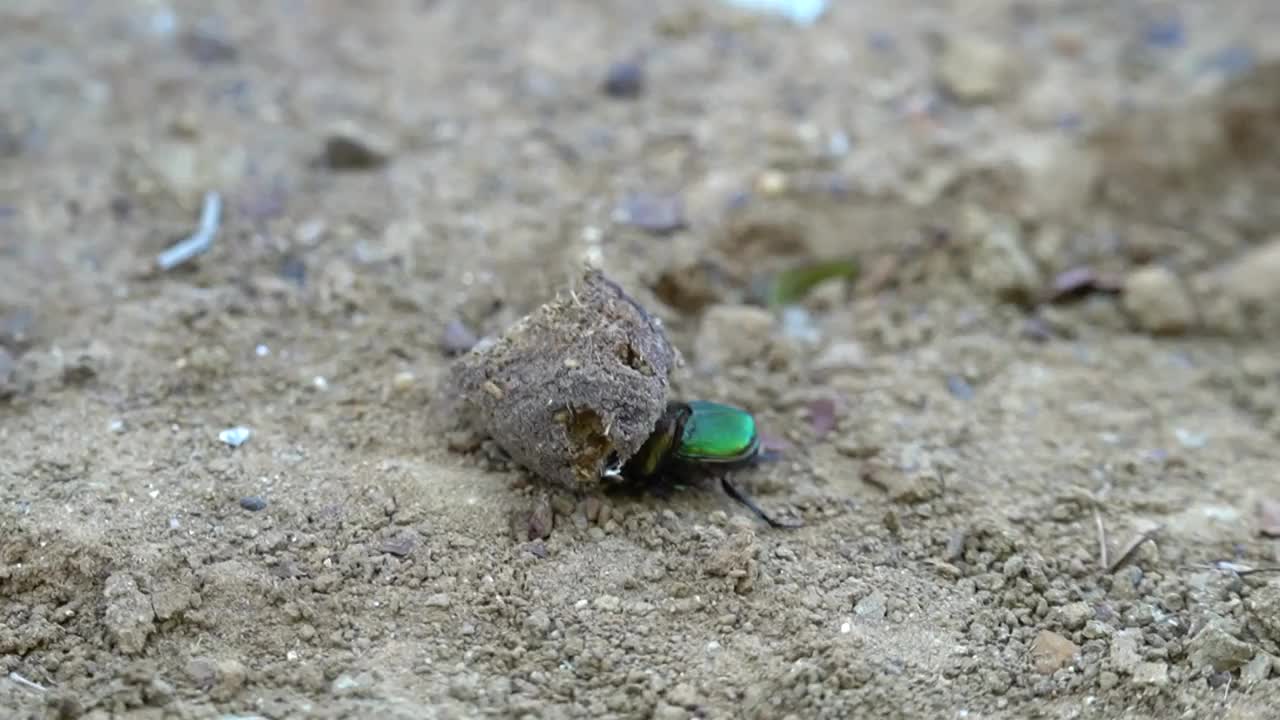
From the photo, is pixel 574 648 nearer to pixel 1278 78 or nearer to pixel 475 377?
pixel 475 377

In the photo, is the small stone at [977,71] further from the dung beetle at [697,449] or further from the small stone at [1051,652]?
the small stone at [1051,652]

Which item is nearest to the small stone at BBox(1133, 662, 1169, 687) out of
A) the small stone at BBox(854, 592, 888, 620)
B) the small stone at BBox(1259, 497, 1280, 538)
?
the small stone at BBox(854, 592, 888, 620)

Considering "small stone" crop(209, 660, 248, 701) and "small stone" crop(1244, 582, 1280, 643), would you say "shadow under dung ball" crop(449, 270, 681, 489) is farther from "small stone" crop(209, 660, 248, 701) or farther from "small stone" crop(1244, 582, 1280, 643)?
"small stone" crop(1244, 582, 1280, 643)

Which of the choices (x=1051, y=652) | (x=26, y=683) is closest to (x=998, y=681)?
(x=1051, y=652)

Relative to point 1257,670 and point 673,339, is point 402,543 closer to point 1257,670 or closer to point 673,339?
point 673,339

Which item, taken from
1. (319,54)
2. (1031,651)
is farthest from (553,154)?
(1031,651)

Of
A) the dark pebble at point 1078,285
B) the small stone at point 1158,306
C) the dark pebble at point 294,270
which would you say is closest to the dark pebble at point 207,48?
the dark pebble at point 294,270
